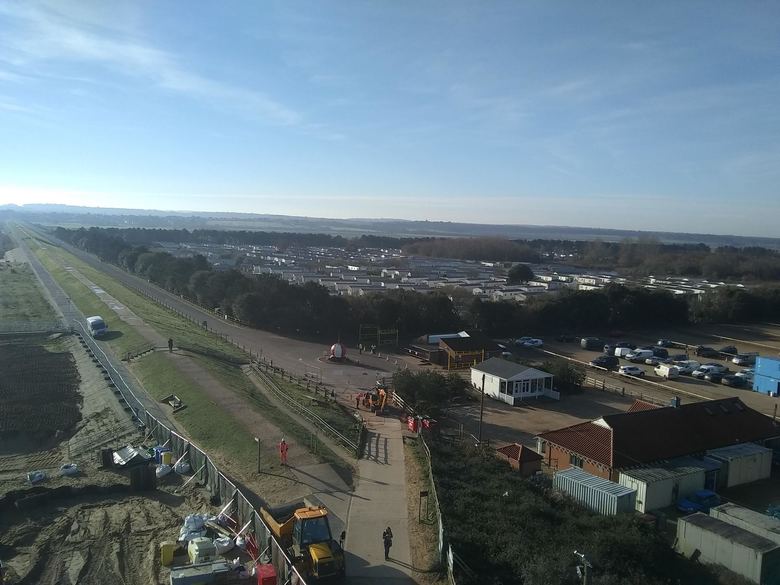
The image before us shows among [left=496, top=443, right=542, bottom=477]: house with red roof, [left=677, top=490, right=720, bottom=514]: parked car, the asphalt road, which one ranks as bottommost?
the asphalt road

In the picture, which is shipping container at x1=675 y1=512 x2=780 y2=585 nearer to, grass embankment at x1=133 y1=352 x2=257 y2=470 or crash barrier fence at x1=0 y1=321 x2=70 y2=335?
grass embankment at x1=133 y1=352 x2=257 y2=470

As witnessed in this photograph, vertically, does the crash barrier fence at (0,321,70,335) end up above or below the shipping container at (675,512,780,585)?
below

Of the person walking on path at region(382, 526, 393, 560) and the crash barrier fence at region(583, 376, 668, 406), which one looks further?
the crash barrier fence at region(583, 376, 668, 406)

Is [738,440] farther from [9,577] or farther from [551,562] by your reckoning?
[9,577]

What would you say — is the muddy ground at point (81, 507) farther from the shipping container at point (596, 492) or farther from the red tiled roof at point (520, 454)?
the shipping container at point (596, 492)

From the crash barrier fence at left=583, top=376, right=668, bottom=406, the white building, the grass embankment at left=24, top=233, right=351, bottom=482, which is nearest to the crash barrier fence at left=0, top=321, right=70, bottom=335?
the grass embankment at left=24, top=233, right=351, bottom=482

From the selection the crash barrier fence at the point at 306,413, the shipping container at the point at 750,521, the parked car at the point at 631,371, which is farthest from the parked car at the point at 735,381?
the crash barrier fence at the point at 306,413

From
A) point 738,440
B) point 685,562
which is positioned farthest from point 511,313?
point 685,562
